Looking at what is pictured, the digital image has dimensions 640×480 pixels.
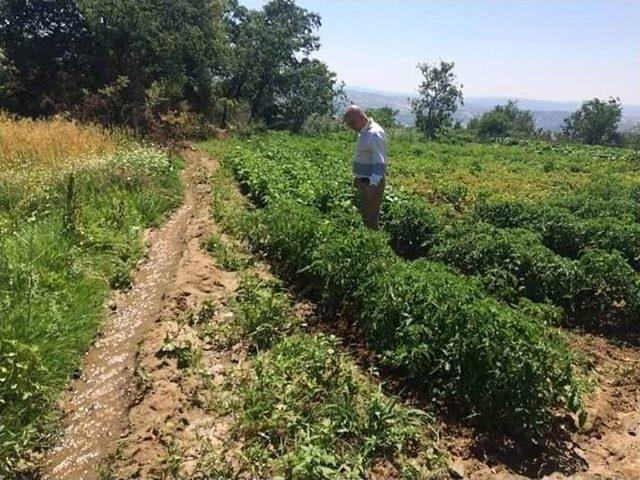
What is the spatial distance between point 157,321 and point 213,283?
980 mm

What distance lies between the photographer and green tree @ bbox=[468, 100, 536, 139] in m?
Answer: 68.1

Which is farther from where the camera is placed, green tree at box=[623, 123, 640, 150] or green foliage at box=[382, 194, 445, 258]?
green tree at box=[623, 123, 640, 150]

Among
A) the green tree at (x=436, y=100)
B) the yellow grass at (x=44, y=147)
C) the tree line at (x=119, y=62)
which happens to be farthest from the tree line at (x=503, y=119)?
the yellow grass at (x=44, y=147)

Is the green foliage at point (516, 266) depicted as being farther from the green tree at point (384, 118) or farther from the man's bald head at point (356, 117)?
the green tree at point (384, 118)

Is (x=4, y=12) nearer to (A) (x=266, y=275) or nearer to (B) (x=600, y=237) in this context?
(A) (x=266, y=275)

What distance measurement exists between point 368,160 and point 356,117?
0.60 m

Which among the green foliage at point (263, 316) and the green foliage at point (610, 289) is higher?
the green foliage at point (610, 289)

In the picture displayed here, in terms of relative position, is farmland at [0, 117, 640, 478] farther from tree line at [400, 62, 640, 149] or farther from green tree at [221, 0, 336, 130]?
tree line at [400, 62, 640, 149]

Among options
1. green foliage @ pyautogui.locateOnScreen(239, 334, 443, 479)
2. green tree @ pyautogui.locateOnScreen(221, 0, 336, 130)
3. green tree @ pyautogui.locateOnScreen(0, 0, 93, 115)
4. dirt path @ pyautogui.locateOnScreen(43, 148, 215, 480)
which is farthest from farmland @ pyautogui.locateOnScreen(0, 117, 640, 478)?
green tree @ pyautogui.locateOnScreen(221, 0, 336, 130)

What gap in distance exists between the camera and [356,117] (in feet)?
22.9

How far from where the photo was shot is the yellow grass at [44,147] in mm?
8930

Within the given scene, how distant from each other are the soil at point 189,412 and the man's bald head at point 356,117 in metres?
2.76

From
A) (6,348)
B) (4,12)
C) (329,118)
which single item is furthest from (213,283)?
(329,118)

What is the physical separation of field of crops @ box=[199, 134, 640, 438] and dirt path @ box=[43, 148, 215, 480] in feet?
4.97
